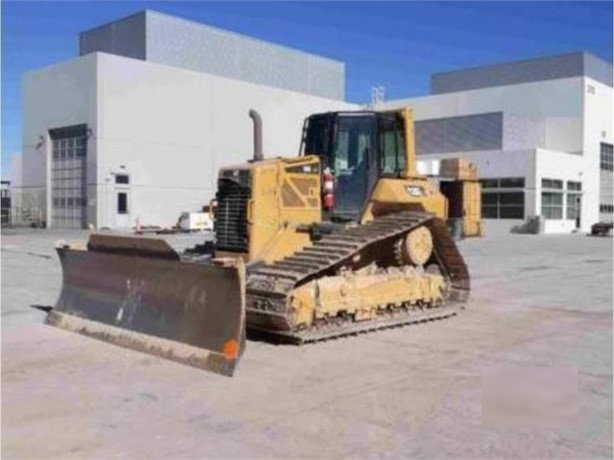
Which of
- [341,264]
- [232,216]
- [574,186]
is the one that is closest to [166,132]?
[574,186]

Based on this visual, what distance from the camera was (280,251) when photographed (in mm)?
10141

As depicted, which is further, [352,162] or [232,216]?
[352,162]

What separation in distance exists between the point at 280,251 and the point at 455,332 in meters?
2.54

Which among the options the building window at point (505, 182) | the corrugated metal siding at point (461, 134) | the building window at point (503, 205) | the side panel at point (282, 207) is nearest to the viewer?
the side panel at point (282, 207)

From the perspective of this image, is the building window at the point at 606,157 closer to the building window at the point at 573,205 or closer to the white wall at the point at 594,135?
the white wall at the point at 594,135

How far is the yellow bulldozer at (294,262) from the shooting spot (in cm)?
842

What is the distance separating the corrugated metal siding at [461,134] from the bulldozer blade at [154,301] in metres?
46.4

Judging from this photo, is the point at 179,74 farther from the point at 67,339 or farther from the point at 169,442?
the point at 169,442

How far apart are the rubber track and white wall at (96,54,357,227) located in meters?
33.0

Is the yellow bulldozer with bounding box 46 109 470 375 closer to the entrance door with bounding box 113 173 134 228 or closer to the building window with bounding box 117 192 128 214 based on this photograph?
the entrance door with bounding box 113 173 134 228

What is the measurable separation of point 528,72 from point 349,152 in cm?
6472

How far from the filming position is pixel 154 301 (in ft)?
29.5

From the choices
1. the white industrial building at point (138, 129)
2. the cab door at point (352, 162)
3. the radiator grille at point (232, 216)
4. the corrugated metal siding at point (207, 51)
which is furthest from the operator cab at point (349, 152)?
the corrugated metal siding at point (207, 51)

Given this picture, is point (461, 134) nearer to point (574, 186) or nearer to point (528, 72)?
point (574, 186)
